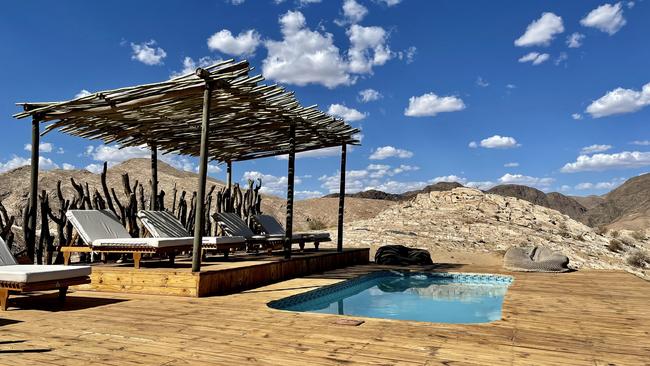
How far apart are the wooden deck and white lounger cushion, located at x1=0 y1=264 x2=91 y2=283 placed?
0.36 metres

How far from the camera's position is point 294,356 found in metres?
3.36

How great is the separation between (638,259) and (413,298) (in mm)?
12927

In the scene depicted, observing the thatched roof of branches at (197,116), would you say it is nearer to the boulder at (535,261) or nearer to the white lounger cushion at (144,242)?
the white lounger cushion at (144,242)

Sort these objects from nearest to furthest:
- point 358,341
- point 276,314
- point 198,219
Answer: point 358,341
point 276,314
point 198,219

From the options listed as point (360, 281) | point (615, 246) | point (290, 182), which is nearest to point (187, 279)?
point (290, 182)

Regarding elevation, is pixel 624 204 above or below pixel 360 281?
above

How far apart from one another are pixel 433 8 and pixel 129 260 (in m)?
12.3

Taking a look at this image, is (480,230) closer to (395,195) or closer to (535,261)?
(535,261)

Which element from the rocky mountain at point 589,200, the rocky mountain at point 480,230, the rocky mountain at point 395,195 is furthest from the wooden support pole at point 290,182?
the rocky mountain at point 589,200

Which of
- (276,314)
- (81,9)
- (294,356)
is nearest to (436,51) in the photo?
(81,9)

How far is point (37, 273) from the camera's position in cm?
493

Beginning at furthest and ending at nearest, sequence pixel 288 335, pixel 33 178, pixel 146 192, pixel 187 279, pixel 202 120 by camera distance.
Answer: pixel 146 192
pixel 33 178
pixel 202 120
pixel 187 279
pixel 288 335

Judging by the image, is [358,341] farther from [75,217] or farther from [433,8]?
[433,8]

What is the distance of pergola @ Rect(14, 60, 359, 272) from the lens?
623 centimetres
